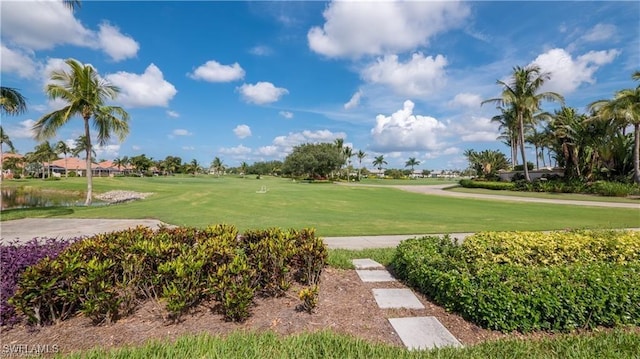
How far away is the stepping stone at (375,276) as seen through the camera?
200 inches

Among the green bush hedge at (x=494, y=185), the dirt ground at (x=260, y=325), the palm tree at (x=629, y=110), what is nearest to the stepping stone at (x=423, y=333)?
the dirt ground at (x=260, y=325)

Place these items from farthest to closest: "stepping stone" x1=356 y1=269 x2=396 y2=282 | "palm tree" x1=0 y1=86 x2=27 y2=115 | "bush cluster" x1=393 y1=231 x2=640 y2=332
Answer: "palm tree" x1=0 y1=86 x2=27 y2=115
"stepping stone" x1=356 y1=269 x2=396 y2=282
"bush cluster" x1=393 y1=231 x2=640 y2=332

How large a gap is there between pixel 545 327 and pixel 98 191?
41.1m

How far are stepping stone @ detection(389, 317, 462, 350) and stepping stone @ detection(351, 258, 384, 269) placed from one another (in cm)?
199

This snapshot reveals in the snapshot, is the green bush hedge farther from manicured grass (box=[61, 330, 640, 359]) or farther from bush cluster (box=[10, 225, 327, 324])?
bush cluster (box=[10, 225, 327, 324])

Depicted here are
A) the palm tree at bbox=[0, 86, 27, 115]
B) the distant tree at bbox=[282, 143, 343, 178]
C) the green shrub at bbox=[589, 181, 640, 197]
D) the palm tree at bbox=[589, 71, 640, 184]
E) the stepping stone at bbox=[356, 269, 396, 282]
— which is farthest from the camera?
the distant tree at bbox=[282, 143, 343, 178]

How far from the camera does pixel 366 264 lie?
589 cm

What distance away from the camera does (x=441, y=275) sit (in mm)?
4059

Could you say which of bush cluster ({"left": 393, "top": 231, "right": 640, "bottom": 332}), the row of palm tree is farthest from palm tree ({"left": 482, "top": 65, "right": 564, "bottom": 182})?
bush cluster ({"left": 393, "top": 231, "right": 640, "bottom": 332})

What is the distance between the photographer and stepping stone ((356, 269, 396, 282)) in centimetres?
509

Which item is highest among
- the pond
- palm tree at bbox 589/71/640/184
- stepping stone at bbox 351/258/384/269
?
palm tree at bbox 589/71/640/184

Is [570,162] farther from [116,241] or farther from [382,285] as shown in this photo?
[116,241]

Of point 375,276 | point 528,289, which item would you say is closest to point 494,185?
point 375,276

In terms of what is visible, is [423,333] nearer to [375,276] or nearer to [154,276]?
[375,276]
